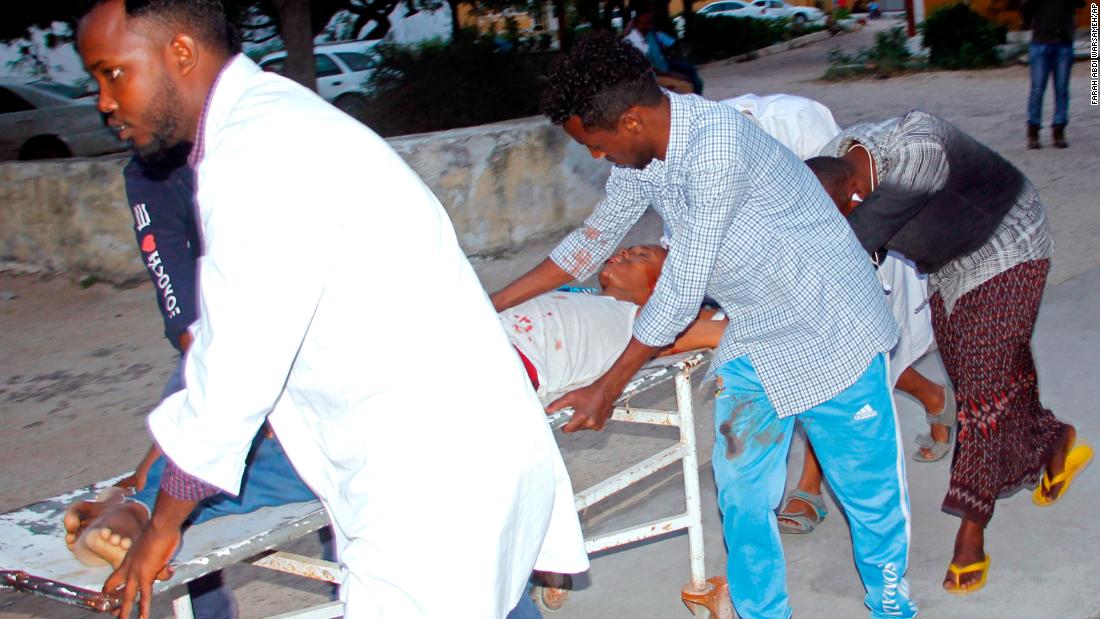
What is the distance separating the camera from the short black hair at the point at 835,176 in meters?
3.04

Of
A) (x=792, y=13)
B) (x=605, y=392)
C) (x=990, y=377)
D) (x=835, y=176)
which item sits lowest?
(x=792, y=13)

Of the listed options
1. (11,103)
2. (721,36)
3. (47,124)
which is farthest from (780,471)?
(721,36)

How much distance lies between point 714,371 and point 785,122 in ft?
A: 4.64

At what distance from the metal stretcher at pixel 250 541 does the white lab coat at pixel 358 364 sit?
38 centimetres

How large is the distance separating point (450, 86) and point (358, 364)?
32.7ft

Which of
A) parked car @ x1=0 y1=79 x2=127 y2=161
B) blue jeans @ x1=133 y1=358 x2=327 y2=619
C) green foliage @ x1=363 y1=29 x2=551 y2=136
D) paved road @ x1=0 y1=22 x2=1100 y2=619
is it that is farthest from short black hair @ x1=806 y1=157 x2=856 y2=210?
parked car @ x1=0 y1=79 x2=127 y2=161

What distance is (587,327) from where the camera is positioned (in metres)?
3.62

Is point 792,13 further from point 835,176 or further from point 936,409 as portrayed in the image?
point 835,176

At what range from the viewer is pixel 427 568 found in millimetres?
1883

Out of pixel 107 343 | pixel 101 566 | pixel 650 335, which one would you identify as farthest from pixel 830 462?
pixel 107 343

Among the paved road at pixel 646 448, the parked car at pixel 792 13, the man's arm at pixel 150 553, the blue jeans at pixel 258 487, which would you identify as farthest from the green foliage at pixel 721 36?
the man's arm at pixel 150 553

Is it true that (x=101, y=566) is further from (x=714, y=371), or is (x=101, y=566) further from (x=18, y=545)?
(x=714, y=371)

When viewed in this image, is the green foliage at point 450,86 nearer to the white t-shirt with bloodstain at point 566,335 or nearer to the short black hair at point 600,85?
the white t-shirt with bloodstain at point 566,335

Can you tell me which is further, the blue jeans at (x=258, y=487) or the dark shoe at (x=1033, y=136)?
the dark shoe at (x=1033, y=136)
